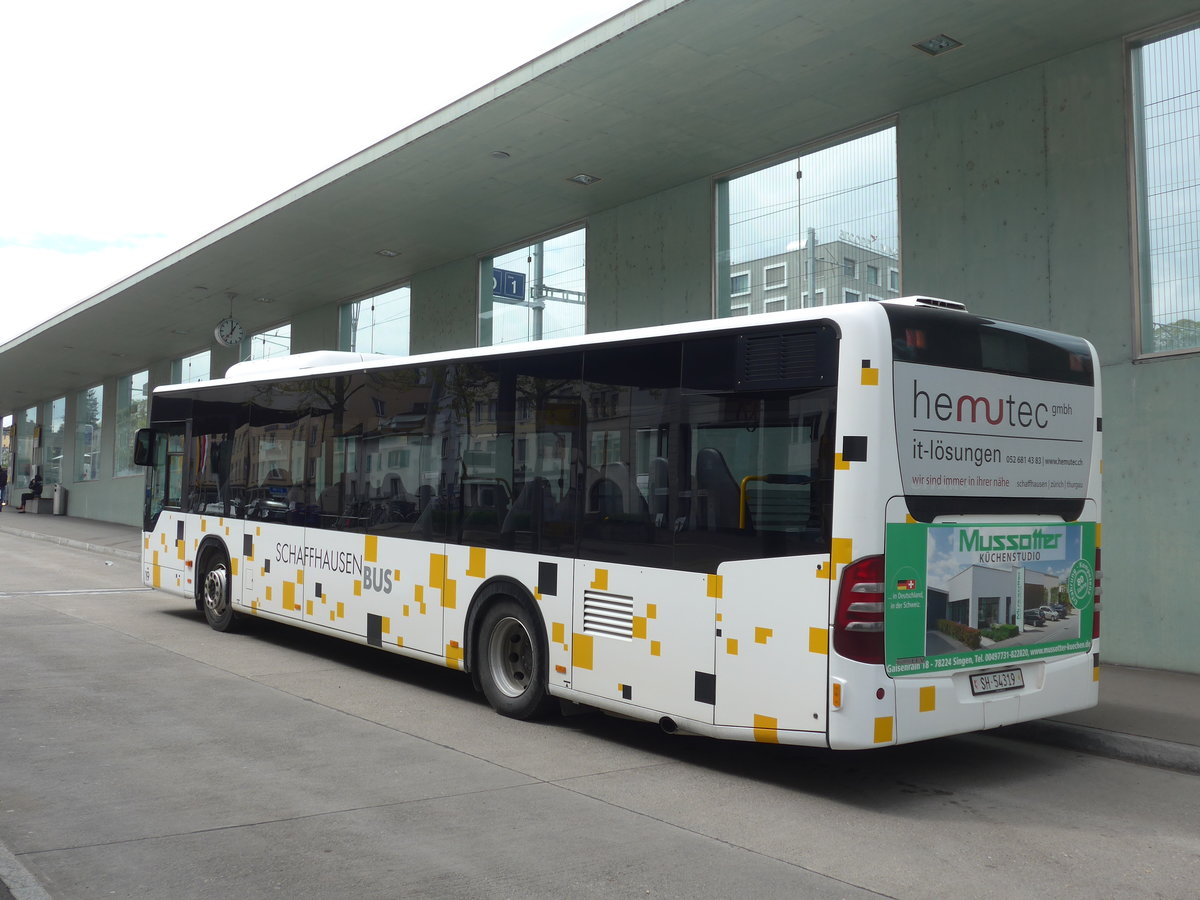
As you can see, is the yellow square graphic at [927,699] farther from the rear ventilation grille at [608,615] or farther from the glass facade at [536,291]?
the glass facade at [536,291]

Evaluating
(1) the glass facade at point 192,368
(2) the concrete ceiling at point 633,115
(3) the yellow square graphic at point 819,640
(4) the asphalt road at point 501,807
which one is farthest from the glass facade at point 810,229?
(1) the glass facade at point 192,368

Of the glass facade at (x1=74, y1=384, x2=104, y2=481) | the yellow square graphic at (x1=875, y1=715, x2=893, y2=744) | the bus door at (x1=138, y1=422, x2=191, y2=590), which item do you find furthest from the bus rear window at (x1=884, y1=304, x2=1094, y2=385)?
the glass facade at (x1=74, y1=384, x2=104, y2=481)

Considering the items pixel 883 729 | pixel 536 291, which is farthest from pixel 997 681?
pixel 536 291

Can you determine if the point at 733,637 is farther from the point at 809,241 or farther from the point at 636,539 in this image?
the point at 809,241

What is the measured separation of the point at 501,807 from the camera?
5.80 metres

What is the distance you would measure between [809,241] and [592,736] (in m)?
7.66

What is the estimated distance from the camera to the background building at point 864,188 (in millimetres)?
10086

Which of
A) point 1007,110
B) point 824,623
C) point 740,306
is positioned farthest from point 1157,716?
point 740,306

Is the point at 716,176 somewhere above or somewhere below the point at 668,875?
above

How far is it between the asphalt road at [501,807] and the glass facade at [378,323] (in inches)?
540

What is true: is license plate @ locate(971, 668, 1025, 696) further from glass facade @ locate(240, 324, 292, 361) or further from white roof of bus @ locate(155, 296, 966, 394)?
glass facade @ locate(240, 324, 292, 361)

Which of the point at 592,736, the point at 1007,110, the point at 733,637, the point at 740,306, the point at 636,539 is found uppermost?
the point at 1007,110

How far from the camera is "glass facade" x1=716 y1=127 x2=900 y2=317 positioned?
41.7 feet

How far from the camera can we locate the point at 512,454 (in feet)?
27.4
